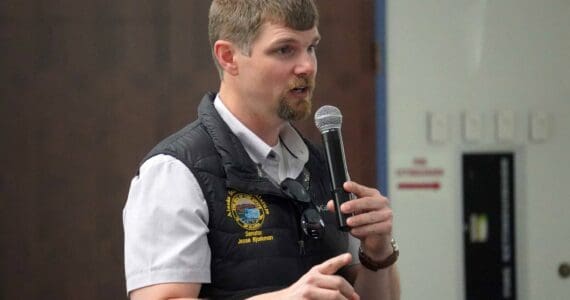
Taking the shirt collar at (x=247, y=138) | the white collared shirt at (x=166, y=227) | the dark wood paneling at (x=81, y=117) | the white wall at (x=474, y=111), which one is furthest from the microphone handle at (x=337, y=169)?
the white wall at (x=474, y=111)

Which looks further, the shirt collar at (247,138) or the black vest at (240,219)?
the shirt collar at (247,138)

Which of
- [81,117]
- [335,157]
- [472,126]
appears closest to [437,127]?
[472,126]

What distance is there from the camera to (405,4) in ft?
9.86

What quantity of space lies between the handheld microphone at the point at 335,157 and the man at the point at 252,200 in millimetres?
20

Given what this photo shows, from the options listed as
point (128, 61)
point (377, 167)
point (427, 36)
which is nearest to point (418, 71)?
point (427, 36)

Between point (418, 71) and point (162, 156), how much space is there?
1.87 meters

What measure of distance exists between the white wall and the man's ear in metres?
1.65

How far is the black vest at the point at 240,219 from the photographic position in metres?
1.29

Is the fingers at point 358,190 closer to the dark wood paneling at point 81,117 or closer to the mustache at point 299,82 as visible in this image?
the mustache at point 299,82

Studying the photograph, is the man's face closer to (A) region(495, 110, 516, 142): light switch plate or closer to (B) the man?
(B) the man

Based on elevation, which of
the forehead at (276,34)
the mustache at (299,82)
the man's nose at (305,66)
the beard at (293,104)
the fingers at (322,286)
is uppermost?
the forehead at (276,34)

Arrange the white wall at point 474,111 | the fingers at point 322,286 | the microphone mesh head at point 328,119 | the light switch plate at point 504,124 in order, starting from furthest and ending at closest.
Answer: the light switch plate at point 504,124, the white wall at point 474,111, the microphone mesh head at point 328,119, the fingers at point 322,286

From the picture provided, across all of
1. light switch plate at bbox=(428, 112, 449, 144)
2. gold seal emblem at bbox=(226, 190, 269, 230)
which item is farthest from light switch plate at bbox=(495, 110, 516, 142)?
gold seal emblem at bbox=(226, 190, 269, 230)

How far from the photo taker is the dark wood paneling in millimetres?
2725
